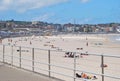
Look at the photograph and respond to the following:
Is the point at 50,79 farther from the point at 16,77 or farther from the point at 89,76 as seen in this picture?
the point at 89,76

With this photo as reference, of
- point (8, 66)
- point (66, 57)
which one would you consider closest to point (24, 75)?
point (8, 66)

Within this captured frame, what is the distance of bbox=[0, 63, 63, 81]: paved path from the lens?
1409 centimetres

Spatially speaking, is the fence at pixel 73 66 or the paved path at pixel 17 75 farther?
the paved path at pixel 17 75

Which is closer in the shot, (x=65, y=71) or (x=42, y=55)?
(x=65, y=71)

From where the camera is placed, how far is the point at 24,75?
15.2 meters

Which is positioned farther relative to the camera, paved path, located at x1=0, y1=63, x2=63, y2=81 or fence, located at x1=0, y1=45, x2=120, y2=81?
paved path, located at x1=0, y1=63, x2=63, y2=81

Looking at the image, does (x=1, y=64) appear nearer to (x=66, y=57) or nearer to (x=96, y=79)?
(x=96, y=79)

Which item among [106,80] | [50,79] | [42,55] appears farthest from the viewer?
[42,55]

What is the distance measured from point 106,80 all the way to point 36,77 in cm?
521

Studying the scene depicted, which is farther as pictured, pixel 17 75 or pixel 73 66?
pixel 73 66

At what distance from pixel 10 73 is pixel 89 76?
4.18 m

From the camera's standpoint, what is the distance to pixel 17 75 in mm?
15242

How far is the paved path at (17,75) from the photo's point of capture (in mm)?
14086

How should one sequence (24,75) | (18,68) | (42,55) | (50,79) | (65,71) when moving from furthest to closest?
1. (42,55)
2. (65,71)
3. (18,68)
4. (24,75)
5. (50,79)
